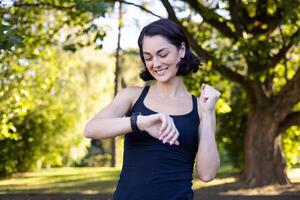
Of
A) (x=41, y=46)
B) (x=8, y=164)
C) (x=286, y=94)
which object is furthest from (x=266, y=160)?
(x=8, y=164)

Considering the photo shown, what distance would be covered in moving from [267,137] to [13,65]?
5523mm

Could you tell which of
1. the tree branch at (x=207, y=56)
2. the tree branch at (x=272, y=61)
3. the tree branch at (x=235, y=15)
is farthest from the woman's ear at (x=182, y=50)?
the tree branch at (x=272, y=61)

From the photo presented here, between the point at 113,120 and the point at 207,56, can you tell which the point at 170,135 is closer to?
the point at 113,120

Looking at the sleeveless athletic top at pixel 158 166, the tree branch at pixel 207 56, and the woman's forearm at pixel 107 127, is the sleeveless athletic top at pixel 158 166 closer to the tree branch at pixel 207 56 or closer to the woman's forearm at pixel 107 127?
the woman's forearm at pixel 107 127

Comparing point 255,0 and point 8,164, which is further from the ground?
point 255,0

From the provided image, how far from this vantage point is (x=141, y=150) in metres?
2.13

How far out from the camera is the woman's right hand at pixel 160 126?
1945 mm

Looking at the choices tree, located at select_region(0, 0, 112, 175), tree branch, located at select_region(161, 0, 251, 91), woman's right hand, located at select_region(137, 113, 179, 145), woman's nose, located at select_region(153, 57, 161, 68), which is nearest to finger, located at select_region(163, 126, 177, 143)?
woman's right hand, located at select_region(137, 113, 179, 145)

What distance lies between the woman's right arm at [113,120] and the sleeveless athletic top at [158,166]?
0.07 m

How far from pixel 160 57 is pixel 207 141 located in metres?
0.39

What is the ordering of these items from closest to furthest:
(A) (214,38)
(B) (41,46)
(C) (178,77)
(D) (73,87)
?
(C) (178,77), (B) (41,46), (A) (214,38), (D) (73,87)

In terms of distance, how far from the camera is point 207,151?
2170 mm

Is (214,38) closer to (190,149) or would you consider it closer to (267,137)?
(267,137)

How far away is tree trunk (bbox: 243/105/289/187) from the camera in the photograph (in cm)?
1149
